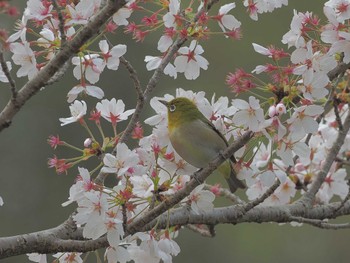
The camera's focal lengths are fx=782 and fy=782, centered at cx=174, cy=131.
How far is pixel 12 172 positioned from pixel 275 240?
4.13 m

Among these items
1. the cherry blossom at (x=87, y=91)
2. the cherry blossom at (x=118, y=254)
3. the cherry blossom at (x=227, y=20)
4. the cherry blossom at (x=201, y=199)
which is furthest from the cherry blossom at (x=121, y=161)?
the cherry blossom at (x=227, y=20)

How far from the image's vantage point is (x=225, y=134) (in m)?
3.26

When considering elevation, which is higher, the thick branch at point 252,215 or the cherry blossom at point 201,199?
the cherry blossom at point 201,199

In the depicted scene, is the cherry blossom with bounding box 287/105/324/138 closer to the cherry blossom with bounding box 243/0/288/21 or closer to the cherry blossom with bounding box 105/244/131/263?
the cherry blossom with bounding box 243/0/288/21

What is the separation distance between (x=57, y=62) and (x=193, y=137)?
49.2 inches

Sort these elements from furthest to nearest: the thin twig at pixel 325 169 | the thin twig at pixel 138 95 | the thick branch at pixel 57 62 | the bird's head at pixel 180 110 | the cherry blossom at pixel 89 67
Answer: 1. the thin twig at pixel 325 169
2. the bird's head at pixel 180 110
3. the thin twig at pixel 138 95
4. the cherry blossom at pixel 89 67
5. the thick branch at pixel 57 62

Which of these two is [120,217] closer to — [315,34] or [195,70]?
[195,70]

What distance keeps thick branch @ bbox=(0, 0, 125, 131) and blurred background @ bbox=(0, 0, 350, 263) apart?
7.39 meters

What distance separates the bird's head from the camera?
3.50 meters

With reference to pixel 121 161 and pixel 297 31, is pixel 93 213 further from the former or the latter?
pixel 297 31

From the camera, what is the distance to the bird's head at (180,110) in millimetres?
3500

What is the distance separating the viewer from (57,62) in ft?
8.01

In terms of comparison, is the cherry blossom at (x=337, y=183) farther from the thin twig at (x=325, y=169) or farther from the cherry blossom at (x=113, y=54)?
the cherry blossom at (x=113, y=54)

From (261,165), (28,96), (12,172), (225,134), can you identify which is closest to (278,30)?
(12,172)
